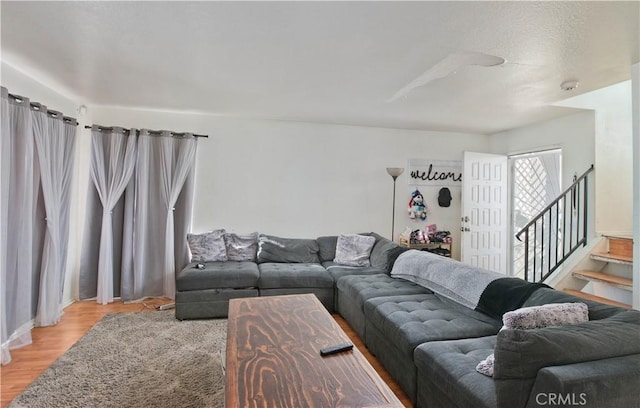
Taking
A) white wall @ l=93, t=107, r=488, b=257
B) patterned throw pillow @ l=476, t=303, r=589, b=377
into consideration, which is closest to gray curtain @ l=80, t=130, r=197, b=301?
white wall @ l=93, t=107, r=488, b=257

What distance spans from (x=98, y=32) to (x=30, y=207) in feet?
5.69

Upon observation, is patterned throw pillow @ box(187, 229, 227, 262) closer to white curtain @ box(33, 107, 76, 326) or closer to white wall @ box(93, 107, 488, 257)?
white wall @ box(93, 107, 488, 257)

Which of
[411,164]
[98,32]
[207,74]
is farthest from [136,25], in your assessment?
[411,164]

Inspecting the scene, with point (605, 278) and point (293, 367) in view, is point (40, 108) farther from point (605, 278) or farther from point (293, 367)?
point (605, 278)

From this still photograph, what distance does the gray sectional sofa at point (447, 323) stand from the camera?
4.08ft

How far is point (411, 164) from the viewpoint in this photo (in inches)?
196

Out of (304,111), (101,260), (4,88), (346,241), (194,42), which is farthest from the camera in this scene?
(346,241)

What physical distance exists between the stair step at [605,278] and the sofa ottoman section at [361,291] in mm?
1935

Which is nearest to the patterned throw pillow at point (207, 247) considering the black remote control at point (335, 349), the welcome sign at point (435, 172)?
the black remote control at point (335, 349)

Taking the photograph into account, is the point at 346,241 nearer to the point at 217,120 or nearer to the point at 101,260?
the point at 217,120

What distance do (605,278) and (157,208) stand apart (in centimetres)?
518

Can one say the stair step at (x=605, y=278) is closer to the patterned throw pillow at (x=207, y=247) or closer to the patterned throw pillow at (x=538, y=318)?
the patterned throw pillow at (x=538, y=318)

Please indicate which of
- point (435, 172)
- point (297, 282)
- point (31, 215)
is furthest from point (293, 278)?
point (435, 172)

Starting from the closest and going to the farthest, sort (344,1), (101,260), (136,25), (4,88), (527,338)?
(527,338) < (344,1) < (136,25) < (4,88) < (101,260)
